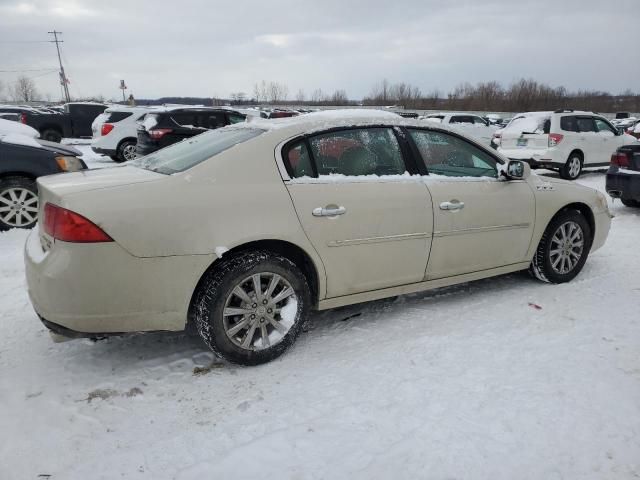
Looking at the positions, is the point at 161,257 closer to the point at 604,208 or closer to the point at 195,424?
the point at 195,424

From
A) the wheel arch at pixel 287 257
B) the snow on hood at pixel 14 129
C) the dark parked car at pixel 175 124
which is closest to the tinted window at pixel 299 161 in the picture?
the wheel arch at pixel 287 257

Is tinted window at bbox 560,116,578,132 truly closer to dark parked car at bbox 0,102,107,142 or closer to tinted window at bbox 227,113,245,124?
tinted window at bbox 227,113,245,124

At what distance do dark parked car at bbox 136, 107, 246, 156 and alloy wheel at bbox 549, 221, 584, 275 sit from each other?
792 cm

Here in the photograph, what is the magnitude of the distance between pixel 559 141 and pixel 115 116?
1157 cm

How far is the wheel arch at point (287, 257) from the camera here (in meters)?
2.86

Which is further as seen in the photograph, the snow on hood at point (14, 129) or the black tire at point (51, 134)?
the black tire at point (51, 134)

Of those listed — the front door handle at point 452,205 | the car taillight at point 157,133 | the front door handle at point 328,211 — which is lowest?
the front door handle at point 452,205

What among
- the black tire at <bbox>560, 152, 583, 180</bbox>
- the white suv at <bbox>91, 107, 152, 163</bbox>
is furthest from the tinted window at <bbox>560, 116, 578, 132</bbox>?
the white suv at <bbox>91, 107, 152, 163</bbox>

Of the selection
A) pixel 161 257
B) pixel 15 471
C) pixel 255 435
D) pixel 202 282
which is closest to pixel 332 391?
pixel 255 435

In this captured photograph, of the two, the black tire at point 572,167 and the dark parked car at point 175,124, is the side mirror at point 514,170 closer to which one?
the dark parked car at point 175,124

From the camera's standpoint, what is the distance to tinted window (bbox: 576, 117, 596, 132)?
11.3 metres

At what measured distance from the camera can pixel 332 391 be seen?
9.02ft

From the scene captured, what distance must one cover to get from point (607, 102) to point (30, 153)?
74881mm

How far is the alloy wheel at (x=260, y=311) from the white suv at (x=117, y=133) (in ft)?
37.6
